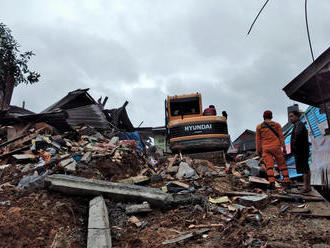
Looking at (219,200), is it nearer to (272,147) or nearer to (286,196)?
(286,196)

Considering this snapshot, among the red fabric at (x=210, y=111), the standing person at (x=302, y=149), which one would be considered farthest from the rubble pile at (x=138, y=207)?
the red fabric at (x=210, y=111)

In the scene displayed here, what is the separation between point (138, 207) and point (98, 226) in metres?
1.06

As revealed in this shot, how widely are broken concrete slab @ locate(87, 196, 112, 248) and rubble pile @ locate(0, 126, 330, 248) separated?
2cm

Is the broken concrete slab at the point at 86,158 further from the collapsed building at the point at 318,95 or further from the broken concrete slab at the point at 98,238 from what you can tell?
the collapsed building at the point at 318,95

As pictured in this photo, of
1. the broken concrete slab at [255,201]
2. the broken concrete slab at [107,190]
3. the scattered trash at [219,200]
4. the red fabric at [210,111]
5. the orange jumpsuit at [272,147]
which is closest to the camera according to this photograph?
the broken concrete slab at [107,190]

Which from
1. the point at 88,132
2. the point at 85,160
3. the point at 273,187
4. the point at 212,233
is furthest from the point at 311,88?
the point at 88,132

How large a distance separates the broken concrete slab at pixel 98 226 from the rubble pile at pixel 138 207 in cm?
2

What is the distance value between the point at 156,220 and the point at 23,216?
2205mm

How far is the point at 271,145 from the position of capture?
6734 millimetres

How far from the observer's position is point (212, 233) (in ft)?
14.5

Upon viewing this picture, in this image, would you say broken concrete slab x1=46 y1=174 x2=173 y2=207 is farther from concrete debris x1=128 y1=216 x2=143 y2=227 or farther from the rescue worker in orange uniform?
the rescue worker in orange uniform

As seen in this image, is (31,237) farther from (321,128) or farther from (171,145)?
(321,128)

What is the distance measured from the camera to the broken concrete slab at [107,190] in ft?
18.0

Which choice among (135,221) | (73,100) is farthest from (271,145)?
(73,100)
